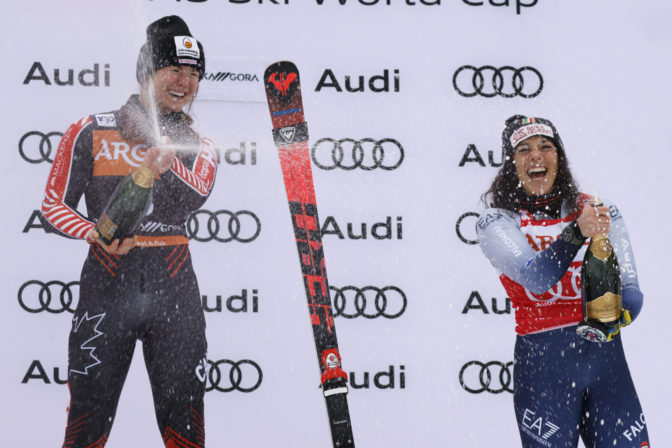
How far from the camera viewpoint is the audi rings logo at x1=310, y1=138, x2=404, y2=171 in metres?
3.16

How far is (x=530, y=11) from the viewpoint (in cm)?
319

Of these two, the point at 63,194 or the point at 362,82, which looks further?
the point at 362,82

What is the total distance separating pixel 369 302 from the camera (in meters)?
3.14

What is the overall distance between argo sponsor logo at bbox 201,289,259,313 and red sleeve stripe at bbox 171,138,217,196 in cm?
52

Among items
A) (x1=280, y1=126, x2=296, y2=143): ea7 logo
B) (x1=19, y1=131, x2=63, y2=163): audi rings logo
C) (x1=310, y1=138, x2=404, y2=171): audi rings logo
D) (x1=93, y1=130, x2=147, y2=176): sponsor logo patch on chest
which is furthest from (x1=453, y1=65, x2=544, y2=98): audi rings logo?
(x1=19, y1=131, x2=63, y2=163): audi rings logo

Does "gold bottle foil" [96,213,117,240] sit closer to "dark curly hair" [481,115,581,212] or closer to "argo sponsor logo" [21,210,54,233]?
"argo sponsor logo" [21,210,54,233]

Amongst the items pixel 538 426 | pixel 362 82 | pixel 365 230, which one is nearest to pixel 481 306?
pixel 365 230

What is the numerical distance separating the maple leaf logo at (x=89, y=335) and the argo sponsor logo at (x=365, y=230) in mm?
991

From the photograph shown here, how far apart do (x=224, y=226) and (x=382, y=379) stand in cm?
92

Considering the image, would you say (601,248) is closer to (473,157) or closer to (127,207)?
(473,157)

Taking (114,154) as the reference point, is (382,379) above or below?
below

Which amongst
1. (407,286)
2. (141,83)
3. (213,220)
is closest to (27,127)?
(141,83)

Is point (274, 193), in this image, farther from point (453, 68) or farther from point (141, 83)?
point (453, 68)

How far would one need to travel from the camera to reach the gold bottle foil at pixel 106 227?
2.52 m
